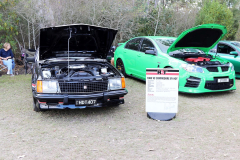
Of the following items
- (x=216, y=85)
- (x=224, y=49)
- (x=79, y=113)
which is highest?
(x=224, y=49)

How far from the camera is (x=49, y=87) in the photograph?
4051 mm

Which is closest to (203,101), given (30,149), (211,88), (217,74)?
(211,88)

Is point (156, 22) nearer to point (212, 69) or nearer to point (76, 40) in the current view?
point (212, 69)

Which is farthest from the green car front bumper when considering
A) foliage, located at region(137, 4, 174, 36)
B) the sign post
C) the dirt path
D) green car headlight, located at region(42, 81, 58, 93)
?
foliage, located at region(137, 4, 174, 36)

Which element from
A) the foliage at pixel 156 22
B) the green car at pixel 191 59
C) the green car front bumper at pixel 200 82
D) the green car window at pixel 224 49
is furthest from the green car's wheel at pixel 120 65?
the foliage at pixel 156 22

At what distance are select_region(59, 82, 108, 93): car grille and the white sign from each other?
0.93 m

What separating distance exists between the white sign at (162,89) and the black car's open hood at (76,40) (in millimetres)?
1634

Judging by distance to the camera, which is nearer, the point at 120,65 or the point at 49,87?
the point at 49,87

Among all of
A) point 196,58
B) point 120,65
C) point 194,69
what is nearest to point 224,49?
Result: point 196,58

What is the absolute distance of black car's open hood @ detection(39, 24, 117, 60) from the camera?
485cm

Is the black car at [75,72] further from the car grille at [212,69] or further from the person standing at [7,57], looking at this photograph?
the person standing at [7,57]

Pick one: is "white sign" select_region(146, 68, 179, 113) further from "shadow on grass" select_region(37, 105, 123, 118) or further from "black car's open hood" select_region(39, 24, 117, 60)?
"black car's open hood" select_region(39, 24, 117, 60)

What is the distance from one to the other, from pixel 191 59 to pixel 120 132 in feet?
10.9

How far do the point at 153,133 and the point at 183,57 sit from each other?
124 inches
